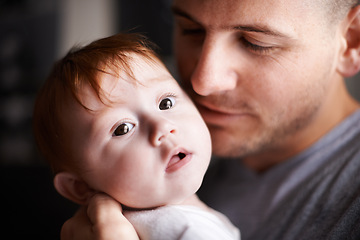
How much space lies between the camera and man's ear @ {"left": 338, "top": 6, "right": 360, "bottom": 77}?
1125mm

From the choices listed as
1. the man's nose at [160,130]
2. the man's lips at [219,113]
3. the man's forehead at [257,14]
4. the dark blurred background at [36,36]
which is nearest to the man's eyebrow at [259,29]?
the man's forehead at [257,14]

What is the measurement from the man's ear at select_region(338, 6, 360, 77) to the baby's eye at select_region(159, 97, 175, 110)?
621mm

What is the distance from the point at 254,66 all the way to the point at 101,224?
2.00 feet

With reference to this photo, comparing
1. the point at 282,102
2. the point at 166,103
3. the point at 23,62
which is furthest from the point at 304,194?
the point at 23,62

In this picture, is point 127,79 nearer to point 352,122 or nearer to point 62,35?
point 352,122

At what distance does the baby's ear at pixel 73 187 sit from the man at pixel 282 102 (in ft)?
0.19

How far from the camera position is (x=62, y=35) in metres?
3.01

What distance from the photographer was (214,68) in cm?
100

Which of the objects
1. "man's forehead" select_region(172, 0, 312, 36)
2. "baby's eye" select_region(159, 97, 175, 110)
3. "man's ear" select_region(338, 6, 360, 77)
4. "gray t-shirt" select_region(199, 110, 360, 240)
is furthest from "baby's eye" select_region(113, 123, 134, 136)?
"man's ear" select_region(338, 6, 360, 77)

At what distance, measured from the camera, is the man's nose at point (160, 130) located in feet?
2.64

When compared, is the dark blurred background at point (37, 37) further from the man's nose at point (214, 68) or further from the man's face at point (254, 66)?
the man's nose at point (214, 68)

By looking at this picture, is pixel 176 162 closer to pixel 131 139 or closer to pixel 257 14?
pixel 131 139

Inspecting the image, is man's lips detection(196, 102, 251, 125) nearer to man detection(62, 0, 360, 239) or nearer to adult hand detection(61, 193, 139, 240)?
man detection(62, 0, 360, 239)

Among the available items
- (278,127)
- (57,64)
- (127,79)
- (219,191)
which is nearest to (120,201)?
(127,79)
